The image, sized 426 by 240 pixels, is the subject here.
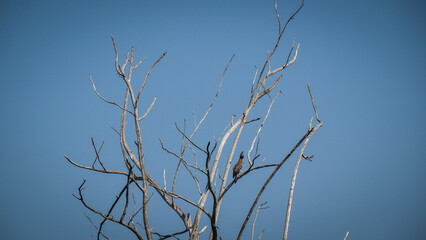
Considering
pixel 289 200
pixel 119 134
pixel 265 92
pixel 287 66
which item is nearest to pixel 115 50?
pixel 119 134

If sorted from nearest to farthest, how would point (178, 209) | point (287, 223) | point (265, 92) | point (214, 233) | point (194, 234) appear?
1. point (214, 233)
2. point (287, 223)
3. point (194, 234)
4. point (178, 209)
5. point (265, 92)

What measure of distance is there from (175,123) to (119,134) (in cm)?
41

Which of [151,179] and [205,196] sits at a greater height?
[151,179]

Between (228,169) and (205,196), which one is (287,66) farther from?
(205,196)

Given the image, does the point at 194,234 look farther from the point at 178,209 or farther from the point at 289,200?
the point at 289,200

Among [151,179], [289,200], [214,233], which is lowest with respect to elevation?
[214,233]

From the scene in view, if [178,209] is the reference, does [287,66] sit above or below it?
above

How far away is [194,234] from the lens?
6.73ft

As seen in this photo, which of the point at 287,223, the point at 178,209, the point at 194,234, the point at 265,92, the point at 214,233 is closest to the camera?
the point at 214,233

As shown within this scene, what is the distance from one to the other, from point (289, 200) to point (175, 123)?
0.83 meters

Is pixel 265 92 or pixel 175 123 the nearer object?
pixel 175 123

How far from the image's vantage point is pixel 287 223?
1.90 meters

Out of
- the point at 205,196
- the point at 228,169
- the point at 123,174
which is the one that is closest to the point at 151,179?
the point at 123,174

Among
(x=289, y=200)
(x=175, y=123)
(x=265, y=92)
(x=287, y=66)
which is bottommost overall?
(x=289, y=200)
